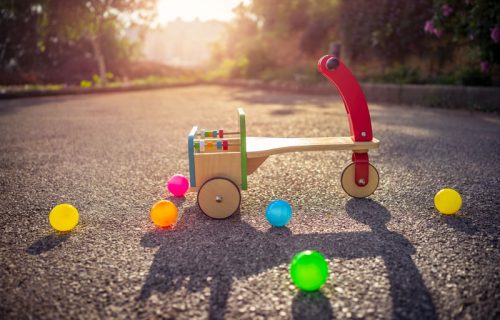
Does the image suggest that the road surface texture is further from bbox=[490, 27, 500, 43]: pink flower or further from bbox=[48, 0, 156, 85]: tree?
bbox=[48, 0, 156, 85]: tree

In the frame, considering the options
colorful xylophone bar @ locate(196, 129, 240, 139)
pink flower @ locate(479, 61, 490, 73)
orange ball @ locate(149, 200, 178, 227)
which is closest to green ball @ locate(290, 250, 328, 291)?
orange ball @ locate(149, 200, 178, 227)

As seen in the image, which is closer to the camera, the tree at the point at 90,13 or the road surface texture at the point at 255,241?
the road surface texture at the point at 255,241

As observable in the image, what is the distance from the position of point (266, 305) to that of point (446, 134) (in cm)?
516

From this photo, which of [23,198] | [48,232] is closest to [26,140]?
[23,198]

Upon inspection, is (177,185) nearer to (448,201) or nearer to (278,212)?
(278,212)

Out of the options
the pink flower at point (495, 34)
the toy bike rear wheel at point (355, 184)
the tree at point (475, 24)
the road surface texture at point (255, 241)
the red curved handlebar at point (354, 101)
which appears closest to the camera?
the road surface texture at point (255, 241)

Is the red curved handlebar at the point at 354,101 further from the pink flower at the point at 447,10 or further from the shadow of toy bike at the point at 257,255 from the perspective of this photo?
the pink flower at the point at 447,10

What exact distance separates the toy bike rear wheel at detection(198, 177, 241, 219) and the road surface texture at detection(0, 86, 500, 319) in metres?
0.09

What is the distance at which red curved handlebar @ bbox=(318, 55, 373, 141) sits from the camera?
315cm

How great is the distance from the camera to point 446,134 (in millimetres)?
5785

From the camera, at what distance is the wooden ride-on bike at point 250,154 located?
286cm

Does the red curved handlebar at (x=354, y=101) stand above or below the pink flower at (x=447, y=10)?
below

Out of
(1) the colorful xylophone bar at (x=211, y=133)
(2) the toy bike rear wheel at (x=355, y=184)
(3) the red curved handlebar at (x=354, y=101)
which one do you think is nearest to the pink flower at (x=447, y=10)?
(3) the red curved handlebar at (x=354, y=101)

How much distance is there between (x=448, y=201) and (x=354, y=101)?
3.73 feet
